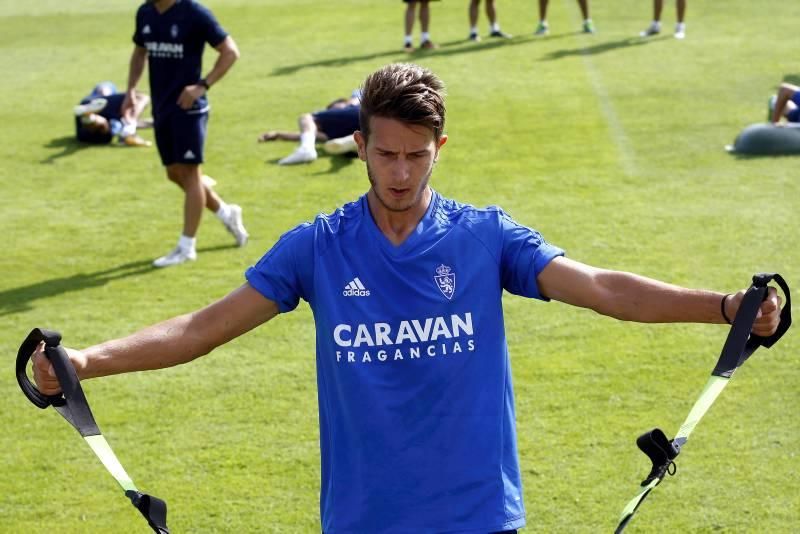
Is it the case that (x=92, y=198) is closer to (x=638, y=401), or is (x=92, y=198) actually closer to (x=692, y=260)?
(x=692, y=260)

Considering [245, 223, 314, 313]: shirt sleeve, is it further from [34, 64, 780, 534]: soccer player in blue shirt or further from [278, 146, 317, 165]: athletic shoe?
[278, 146, 317, 165]: athletic shoe

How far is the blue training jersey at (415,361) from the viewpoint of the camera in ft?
12.3

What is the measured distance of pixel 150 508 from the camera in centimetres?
365

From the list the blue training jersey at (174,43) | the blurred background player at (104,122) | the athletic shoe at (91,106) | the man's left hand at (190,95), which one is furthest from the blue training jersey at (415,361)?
the athletic shoe at (91,106)

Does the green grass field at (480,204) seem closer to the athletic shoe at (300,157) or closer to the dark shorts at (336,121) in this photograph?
the athletic shoe at (300,157)

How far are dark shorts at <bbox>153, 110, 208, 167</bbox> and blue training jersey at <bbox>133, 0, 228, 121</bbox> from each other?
0.26 ft

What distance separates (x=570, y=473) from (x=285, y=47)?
16.0 m

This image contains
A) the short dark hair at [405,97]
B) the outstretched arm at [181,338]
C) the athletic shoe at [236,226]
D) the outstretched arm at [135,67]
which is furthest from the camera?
the outstretched arm at [135,67]

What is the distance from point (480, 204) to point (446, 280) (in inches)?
340

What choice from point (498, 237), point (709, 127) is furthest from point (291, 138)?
point (498, 237)

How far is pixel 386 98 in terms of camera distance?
3.69 metres

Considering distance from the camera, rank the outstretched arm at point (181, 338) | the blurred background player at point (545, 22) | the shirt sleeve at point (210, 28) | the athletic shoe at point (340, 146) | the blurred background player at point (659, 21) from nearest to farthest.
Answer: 1. the outstretched arm at point (181, 338)
2. the shirt sleeve at point (210, 28)
3. the athletic shoe at point (340, 146)
4. the blurred background player at point (659, 21)
5. the blurred background player at point (545, 22)

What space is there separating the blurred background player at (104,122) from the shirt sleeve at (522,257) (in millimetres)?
11875

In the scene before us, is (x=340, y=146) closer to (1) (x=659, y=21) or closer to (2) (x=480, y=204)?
(2) (x=480, y=204)
